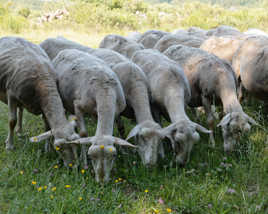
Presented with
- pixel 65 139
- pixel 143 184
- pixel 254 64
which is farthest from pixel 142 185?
pixel 254 64

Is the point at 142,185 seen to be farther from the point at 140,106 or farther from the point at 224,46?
the point at 224,46

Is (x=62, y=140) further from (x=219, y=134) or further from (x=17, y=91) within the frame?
(x=219, y=134)

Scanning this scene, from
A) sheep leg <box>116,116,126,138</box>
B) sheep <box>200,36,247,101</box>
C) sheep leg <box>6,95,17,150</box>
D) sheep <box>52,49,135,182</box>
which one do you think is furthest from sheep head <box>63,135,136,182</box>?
sheep <box>200,36,247,101</box>

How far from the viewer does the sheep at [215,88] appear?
4777mm

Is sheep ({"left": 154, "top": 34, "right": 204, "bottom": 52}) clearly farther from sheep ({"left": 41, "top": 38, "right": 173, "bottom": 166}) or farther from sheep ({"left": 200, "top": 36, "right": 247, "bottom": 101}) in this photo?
sheep ({"left": 41, "top": 38, "right": 173, "bottom": 166})

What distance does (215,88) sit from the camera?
546 cm

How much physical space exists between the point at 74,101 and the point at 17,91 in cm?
84

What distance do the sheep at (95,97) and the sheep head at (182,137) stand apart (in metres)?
0.70

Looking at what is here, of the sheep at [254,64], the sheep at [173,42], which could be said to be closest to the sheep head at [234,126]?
the sheep at [254,64]

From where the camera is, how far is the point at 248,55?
6.38m

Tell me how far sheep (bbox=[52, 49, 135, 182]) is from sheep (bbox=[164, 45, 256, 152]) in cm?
167

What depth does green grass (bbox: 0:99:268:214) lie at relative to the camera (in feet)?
11.4

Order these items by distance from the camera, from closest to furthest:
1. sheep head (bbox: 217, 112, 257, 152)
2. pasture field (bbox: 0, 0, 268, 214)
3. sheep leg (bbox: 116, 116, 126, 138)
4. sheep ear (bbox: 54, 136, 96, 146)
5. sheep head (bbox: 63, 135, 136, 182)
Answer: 1. pasture field (bbox: 0, 0, 268, 214)
2. sheep head (bbox: 63, 135, 136, 182)
3. sheep ear (bbox: 54, 136, 96, 146)
4. sheep head (bbox: 217, 112, 257, 152)
5. sheep leg (bbox: 116, 116, 126, 138)

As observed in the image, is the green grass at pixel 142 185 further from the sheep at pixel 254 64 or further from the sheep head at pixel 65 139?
the sheep at pixel 254 64
